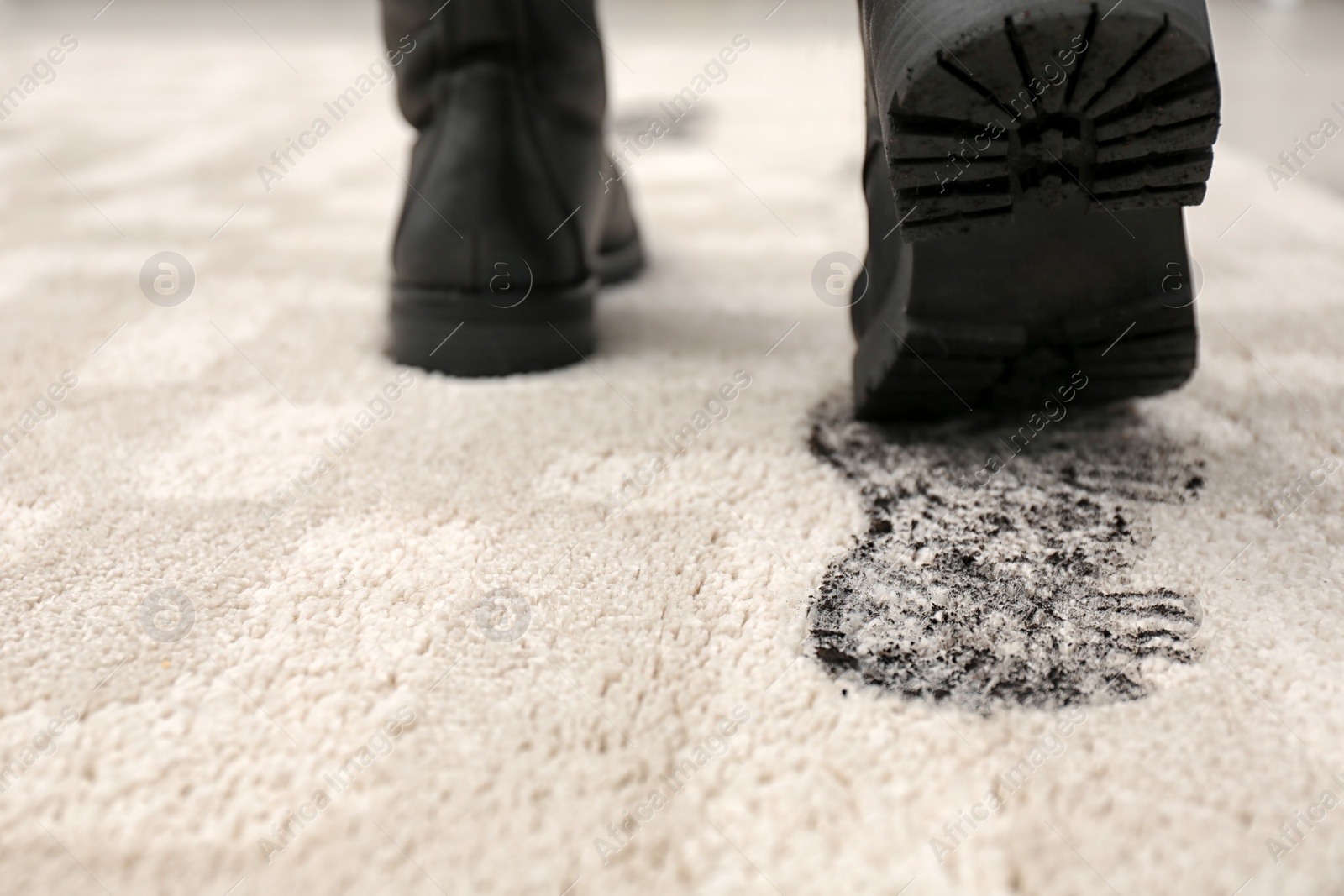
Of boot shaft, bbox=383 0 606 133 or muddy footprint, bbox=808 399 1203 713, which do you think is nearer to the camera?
muddy footprint, bbox=808 399 1203 713

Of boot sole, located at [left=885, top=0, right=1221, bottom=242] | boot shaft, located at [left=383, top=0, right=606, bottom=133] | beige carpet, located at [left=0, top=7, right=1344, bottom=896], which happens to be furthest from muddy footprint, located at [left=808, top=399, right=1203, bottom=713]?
boot shaft, located at [left=383, top=0, right=606, bottom=133]

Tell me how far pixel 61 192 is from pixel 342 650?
110 cm

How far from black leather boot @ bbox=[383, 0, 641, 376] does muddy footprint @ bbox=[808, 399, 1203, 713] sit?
0.77 ft

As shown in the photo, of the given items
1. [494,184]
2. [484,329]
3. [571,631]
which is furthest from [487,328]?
[571,631]

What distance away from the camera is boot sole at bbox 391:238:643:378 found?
751 mm

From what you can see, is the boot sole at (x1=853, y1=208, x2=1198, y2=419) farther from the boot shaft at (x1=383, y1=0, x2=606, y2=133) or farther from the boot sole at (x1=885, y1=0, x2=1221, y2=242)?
the boot shaft at (x1=383, y1=0, x2=606, y2=133)

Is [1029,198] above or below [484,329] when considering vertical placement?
above

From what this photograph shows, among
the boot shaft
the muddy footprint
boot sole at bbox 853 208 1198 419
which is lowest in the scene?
the muddy footprint

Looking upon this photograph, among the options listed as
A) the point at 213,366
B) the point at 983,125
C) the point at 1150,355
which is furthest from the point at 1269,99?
the point at 213,366

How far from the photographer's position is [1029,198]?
0.52m

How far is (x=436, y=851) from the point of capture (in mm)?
368

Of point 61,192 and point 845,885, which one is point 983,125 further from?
point 61,192

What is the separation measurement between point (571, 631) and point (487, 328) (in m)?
0.34

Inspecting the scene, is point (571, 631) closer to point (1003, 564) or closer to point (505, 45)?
point (1003, 564)
